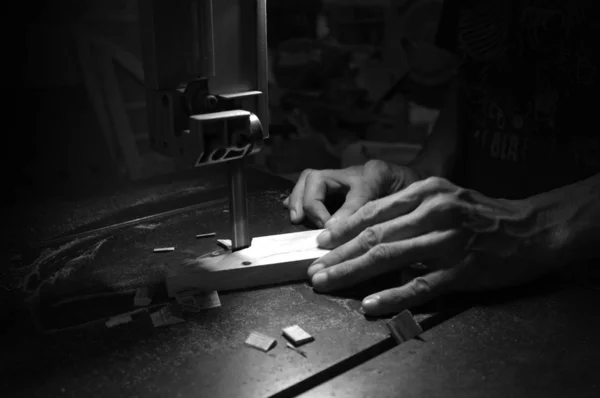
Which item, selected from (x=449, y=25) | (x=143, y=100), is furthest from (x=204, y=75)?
(x=143, y=100)

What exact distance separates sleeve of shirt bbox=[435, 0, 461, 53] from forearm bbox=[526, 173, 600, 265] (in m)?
0.76

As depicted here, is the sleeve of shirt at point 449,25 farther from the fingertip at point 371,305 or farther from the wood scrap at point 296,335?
the wood scrap at point 296,335

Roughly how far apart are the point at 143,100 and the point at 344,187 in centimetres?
101

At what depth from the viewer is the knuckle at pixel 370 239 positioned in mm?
1146

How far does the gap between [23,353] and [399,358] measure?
1.99 feet

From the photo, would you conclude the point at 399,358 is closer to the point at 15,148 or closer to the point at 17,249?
the point at 17,249

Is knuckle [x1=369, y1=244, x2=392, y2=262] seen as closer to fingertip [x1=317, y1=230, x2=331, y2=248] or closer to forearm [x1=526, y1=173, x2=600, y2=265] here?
fingertip [x1=317, y1=230, x2=331, y2=248]

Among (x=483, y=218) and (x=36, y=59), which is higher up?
(x=36, y=59)

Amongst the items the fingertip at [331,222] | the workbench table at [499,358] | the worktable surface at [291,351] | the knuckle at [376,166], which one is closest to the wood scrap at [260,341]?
the worktable surface at [291,351]

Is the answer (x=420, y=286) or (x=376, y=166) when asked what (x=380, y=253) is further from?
(x=376, y=166)

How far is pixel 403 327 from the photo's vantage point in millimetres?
995

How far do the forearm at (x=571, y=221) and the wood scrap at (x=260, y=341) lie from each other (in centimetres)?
60

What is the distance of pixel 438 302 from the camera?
1.11 metres

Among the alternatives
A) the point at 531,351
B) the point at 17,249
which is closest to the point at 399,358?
the point at 531,351
